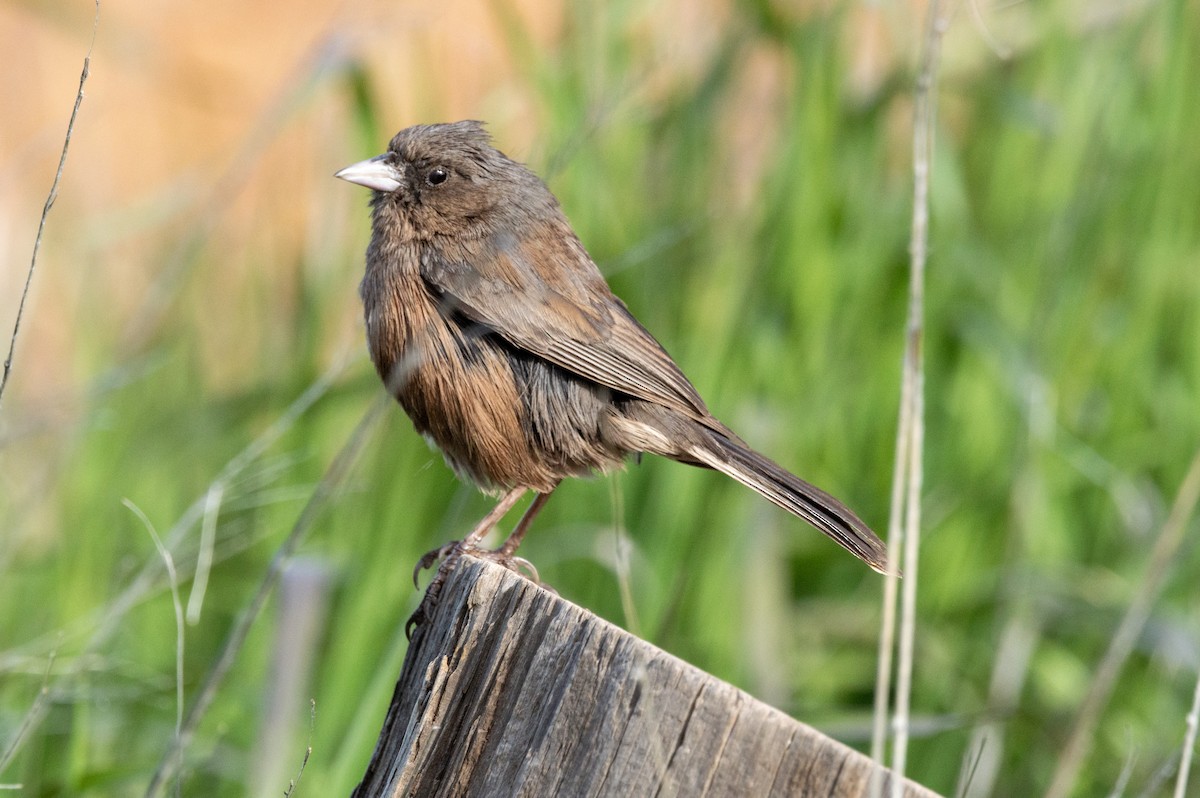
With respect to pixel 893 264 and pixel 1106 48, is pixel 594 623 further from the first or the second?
pixel 1106 48

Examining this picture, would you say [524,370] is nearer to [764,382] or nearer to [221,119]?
[764,382]

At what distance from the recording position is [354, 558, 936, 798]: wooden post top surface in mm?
1468

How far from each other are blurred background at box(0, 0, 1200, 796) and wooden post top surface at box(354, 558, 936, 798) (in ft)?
4.51

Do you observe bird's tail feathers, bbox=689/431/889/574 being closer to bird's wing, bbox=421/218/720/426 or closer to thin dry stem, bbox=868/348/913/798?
bird's wing, bbox=421/218/720/426

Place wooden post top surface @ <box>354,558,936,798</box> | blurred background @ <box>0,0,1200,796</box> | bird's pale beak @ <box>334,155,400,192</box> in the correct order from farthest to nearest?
1. blurred background @ <box>0,0,1200,796</box>
2. bird's pale beak @ <box>334,155,400,192</box>
3. wooden post top surface @ <box>354,558,936,798</box>

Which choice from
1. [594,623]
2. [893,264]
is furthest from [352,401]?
[594,623]

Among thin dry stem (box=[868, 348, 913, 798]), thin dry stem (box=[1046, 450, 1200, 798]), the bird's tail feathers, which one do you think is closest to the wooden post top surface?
thin dry stem (box=[868, 348, 913, 798])

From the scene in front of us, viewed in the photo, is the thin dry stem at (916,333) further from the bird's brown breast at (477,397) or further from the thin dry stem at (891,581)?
the bird's brown breast at (477,397)

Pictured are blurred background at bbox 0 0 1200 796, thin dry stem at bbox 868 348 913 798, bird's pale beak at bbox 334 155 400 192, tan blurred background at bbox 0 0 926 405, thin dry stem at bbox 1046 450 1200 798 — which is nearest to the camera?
thin dry stem at bbox 868 348 913 798

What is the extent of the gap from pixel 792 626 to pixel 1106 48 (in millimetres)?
2137

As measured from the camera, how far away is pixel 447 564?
2375 millimetres

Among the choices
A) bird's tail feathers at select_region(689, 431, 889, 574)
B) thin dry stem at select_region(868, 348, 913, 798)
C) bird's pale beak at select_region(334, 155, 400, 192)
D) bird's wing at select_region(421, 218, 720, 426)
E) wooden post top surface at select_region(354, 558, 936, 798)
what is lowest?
wooden post top surface at select_region(354, 558, 936, 798)

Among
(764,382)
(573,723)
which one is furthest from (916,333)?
(764,382)

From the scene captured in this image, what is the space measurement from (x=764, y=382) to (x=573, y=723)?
8.22ft
